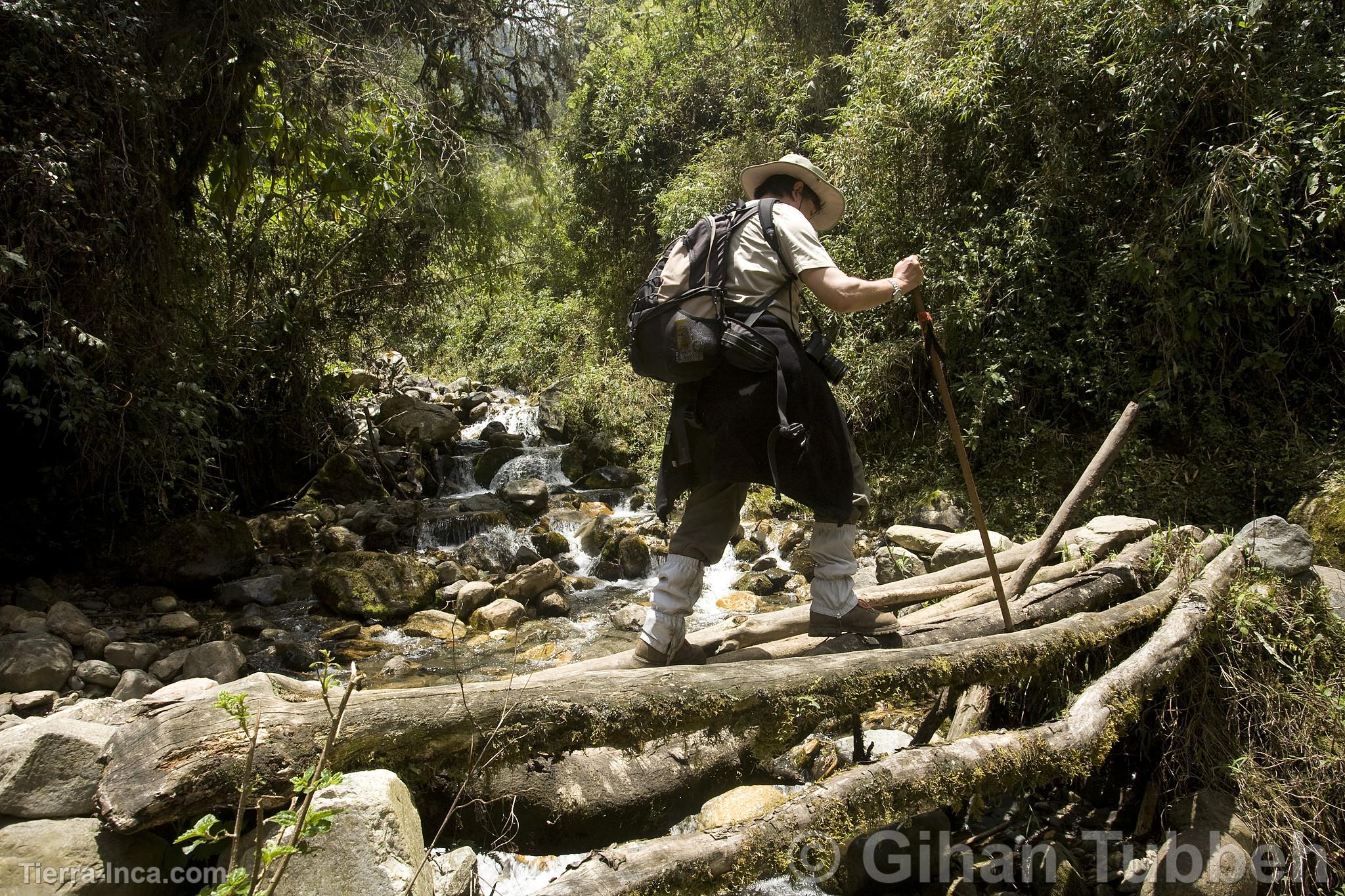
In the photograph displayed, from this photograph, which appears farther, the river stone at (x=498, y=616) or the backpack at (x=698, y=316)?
the river stone at (x=498, y=616)

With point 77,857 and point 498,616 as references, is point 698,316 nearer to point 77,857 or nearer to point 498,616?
point 77,857

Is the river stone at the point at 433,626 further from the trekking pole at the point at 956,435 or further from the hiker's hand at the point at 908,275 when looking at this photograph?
the hiker's hand at the point at 908,275

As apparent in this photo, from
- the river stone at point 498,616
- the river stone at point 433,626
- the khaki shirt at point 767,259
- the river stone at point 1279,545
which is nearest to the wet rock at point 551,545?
the river stone at point 498,616

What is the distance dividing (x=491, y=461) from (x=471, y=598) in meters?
5.21

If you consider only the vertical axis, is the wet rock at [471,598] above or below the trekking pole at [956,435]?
below

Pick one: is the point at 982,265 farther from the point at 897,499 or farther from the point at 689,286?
the point at 689,286

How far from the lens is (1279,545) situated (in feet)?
11.5

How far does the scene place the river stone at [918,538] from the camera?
6.75 m

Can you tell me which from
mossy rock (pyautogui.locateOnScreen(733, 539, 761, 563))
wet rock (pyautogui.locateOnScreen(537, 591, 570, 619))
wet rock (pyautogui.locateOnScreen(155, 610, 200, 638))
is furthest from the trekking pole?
wet rock (pyautogui.locateOnScreen(155, 610, 200, 638))

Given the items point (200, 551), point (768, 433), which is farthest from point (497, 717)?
point (200, 551)

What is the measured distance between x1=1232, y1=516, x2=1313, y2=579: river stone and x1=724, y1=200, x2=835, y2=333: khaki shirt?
8.28 ft

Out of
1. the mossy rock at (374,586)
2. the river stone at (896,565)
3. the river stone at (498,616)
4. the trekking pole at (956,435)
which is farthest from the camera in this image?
the mossy rock at (374,586)

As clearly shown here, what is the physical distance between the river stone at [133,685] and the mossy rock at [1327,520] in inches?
292

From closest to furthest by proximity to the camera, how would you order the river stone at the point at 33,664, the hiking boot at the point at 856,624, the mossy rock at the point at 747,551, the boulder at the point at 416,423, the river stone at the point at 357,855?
the river stone at the point at 357,855, the hiking boot at the point at 856,624, the river stone at the point at 33,664, the mossy rock at the point at 747,551, the boulder at the point at 416,423
